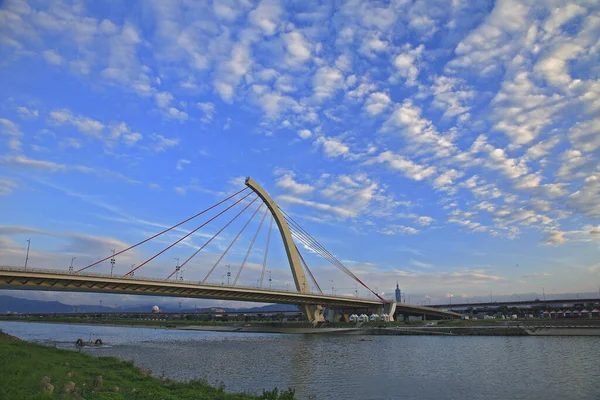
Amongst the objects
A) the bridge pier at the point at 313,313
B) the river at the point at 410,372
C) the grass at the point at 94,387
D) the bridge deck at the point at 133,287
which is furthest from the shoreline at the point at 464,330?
the grass at the point at 94,387

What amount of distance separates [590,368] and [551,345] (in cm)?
1722

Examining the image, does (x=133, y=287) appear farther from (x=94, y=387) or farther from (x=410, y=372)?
(x=94, y=387)

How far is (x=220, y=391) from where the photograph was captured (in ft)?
58.4

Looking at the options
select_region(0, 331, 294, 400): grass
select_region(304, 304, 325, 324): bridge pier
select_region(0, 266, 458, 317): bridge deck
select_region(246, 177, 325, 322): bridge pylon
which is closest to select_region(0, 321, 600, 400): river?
select_region(0, 331, 294, 400): grass

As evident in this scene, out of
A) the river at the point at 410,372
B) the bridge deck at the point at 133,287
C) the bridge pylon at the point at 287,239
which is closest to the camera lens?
the river at the point at 410,372

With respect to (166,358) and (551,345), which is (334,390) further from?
(551,345)

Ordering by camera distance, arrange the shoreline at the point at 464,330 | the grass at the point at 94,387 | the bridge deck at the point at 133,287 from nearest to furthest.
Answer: the grass at the point at 94,387, the bridge deck at the point at 133,287, the shoreline at the point at 464,330


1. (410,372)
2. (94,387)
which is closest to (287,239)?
(410,372)

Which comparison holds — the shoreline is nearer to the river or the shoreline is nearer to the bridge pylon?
the bridge pylon

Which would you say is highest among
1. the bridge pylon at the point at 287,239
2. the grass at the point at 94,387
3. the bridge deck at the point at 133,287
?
the bridge pylon at the point at 287,239

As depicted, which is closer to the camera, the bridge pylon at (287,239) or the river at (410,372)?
the river at (410,372)

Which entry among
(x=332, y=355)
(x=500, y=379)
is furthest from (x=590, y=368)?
(x=332, y=355)

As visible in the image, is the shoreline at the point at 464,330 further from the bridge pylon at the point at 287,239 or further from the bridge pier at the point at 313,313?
the bridge pylon at the point at 287,239

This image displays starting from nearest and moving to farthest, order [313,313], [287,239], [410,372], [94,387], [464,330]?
[94,387]
[410,372]
[464,330]
[287,239]
[313,313]
